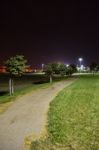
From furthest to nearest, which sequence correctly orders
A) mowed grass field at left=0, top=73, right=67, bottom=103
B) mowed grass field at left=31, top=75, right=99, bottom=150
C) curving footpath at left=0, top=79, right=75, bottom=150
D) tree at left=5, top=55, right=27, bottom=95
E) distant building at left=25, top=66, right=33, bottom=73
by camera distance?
1. distant building at left=25, top=66, right=33, bottom=73
2. tree at left=5, top=55, right=27, bottom=95
3. mowed grass field at left=0, top=73, right=67, bottom=103
4. curving footpath at left=0, top=79, right=75, bottom=150
5. mowed grass field at left=31, top=75, right=99, bottom=150

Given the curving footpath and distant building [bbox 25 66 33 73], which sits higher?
distant building [bbox 25 66 33 73]

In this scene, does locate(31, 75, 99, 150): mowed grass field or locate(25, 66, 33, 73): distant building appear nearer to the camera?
locate(31, 75, 99, 150): mowed grass field

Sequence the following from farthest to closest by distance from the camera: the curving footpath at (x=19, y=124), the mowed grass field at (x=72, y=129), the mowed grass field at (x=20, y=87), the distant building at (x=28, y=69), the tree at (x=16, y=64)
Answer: the distant building at (x=28, y=69), the tree at (x=16, y=64), the mowed grass field at (x=20, y=87), the curving footpath at (x=19, y=124), the mowed grass field at (x=72, y=129)

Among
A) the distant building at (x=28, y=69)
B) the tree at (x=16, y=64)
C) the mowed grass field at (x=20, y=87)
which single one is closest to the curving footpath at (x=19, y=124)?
the mowed grass field at (x=20, y=87)

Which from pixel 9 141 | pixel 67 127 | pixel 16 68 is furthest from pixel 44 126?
pixel 16 68

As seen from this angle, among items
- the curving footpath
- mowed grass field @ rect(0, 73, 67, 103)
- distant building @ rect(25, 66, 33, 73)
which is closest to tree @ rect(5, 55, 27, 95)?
distant building @ rect(25, 66, 33, 73)

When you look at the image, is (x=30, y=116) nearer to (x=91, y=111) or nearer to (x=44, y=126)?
(x=44, y=126)

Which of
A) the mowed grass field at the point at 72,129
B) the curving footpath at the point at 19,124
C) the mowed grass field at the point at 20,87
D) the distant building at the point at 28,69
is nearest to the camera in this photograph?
the mowed grass field at the point at 72,129

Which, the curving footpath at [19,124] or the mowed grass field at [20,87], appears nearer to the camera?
the curving footpath at [19,124]

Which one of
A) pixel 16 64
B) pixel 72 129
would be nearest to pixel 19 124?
pixel 72 129

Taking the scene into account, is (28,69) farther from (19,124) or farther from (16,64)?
(19,124)

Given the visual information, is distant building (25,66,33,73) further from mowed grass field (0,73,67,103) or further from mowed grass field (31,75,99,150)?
mowed grass field (31,75,99,150)

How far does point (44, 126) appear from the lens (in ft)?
35.5

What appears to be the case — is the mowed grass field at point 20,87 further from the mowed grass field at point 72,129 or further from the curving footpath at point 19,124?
the mowed grass field at point 72,129
